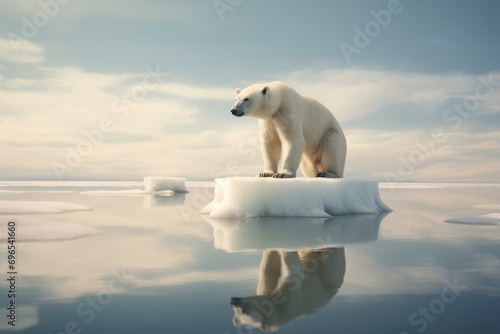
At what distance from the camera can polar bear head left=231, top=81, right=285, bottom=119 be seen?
5.88 meters

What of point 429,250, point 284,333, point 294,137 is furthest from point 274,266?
point 294,137

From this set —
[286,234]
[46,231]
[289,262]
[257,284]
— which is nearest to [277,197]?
[286,234]

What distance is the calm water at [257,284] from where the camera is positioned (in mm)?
1773

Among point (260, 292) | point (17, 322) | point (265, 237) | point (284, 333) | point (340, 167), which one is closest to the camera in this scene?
point (284, 333)

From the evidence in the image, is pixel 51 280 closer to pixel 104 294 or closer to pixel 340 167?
pixel 104 294

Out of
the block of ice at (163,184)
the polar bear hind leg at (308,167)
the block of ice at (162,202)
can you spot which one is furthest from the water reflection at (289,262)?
the block of ice at (163,184)

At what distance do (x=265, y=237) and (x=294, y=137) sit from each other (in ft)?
7.64

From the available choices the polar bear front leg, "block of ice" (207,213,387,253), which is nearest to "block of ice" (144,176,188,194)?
the polar bear front leg

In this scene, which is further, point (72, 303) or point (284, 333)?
point (72, 303)

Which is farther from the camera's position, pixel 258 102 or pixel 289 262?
pixel 258 102

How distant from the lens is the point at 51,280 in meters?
2.54

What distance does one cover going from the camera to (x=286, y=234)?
14.5 ft

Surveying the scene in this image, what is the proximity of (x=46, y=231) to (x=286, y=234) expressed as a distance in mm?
2731

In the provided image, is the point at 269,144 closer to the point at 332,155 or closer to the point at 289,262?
the point at 332,155
